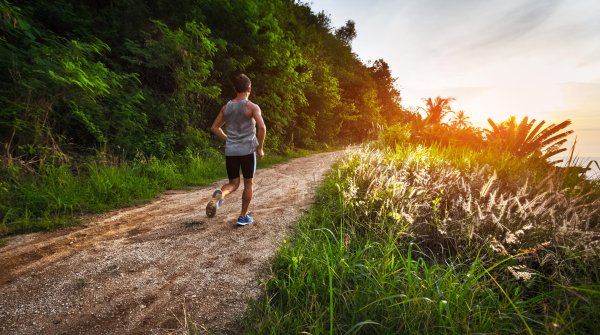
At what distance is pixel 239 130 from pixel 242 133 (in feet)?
0.21

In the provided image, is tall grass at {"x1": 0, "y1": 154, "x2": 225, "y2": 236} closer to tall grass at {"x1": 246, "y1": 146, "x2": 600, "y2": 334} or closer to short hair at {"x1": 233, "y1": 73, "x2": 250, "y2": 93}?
short hair at {"x1": 233, "y1": 73, "x2": 250, "y2": 93}

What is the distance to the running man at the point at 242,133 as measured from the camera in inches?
162

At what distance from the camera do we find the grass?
13.5ft

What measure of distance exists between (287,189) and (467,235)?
15.5 feet

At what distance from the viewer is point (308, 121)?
2161 cm

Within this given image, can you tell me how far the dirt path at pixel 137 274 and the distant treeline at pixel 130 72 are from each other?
292 cm

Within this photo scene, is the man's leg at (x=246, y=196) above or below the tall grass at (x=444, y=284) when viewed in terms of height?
above

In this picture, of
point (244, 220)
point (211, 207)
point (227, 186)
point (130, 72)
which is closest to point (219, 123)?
point (227, 186)

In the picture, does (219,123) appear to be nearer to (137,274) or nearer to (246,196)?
(246,196)

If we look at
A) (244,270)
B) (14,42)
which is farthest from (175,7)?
(244,270)

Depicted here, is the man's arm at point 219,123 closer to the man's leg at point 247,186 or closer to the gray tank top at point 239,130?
the gray tank top at point 239,130

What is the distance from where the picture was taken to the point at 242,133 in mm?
4234

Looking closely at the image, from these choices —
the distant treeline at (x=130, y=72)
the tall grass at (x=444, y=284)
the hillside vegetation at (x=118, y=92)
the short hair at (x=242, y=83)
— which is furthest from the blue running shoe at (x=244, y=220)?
the distant treeline at (x=130, y=72)

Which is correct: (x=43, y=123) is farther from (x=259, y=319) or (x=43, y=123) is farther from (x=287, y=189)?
(x=259, y=319)
